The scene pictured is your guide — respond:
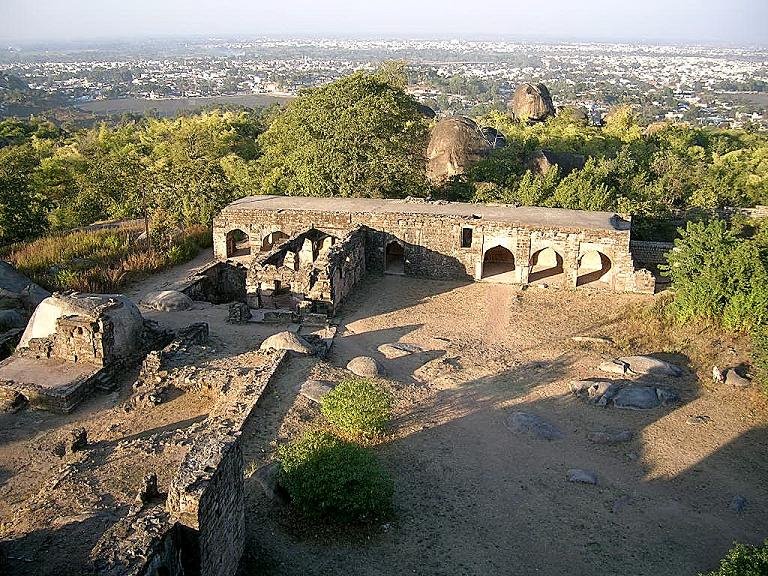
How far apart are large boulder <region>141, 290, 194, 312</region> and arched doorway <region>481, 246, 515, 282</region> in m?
9.26

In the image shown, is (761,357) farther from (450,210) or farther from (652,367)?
(450,210)

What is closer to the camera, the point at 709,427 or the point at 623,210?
the point at 709,427

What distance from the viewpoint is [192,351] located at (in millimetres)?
15711

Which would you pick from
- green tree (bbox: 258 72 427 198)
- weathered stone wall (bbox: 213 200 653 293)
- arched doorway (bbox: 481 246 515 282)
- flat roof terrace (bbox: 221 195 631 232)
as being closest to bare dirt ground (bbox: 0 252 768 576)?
weathered stone wall (bbox: 213 200 653 293)

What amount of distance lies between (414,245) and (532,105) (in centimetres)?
3232

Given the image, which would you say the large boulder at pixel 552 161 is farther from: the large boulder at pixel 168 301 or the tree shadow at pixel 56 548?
the tree shadow at pixel 56 548

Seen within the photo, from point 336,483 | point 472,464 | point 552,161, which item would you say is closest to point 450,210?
point 552,161

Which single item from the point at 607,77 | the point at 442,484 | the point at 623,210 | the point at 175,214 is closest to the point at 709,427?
the point at 442,484

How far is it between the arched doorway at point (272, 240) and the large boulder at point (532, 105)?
30.5 m

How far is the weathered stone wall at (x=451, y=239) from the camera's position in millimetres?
20656

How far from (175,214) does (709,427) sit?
2076cm

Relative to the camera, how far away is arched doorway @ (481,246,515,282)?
22203 mm

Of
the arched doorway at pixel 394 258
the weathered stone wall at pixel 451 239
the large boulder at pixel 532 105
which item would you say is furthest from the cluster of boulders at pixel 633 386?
the large boulder at pixel 532 105

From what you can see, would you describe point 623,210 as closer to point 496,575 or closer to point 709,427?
point 709,427
